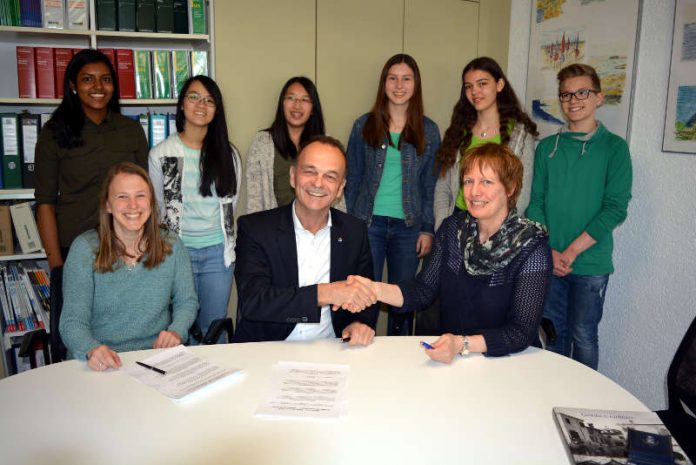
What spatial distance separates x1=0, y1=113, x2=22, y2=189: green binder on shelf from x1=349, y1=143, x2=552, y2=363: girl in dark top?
220cm

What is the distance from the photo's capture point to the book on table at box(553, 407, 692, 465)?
4.26ft

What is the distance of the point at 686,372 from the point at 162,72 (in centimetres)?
296

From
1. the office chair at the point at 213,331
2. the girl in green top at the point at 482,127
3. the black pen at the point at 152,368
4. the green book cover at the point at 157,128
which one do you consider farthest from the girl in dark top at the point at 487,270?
the green book cover at the point at 157,128

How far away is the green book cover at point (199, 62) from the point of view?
337cm

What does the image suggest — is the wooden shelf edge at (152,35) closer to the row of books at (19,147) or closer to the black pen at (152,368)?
the row of books at (19,147)

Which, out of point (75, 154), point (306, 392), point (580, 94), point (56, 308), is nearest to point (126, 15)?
point (75, 154)

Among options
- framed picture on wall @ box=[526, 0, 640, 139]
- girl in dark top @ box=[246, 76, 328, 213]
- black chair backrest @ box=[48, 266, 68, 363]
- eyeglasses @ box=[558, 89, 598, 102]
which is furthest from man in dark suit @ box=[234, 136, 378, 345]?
framed picture on wall @ box=[526, 0, 640, 139]

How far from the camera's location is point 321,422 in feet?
4.68

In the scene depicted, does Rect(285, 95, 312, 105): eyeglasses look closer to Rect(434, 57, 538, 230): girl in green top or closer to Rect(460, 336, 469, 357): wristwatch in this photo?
Rect(434, 57, 538, 230): girl in green top

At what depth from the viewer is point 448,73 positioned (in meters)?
3.91

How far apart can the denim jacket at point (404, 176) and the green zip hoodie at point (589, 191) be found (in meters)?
0.68

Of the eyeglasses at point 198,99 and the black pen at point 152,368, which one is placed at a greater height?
the eyeglasses at point 198,99

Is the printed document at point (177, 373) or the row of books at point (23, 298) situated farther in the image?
the row of books at point (23, 298)

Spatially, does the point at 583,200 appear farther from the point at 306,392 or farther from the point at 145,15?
the point at 145,15
